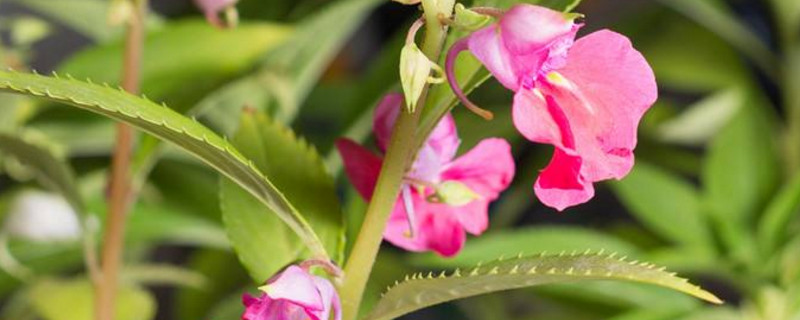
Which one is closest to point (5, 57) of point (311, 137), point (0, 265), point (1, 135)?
point (0, 265)

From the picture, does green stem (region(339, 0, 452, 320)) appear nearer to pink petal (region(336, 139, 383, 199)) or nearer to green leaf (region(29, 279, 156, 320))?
pink petal (region(336, 139, 383, 199))

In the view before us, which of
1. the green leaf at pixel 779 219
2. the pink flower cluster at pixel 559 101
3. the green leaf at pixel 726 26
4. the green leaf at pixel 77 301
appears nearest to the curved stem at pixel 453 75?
the pink flower cluster at pixel 559 101

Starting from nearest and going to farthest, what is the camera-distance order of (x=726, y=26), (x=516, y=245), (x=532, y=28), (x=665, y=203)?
(x=532, y=28)
(x=516, y=245)
(x=665, y=203)
(x=726, y=26)

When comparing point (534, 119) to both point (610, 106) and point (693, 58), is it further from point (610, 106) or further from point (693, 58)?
point (693, 58)

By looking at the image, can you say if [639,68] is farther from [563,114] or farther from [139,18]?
[139,18]

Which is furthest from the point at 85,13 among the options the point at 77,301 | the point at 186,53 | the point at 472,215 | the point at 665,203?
the point at 472,215

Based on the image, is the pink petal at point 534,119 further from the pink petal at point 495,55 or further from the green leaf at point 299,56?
the green leaf at point 299,56

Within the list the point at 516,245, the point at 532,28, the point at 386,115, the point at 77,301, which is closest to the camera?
the point at 532,28
